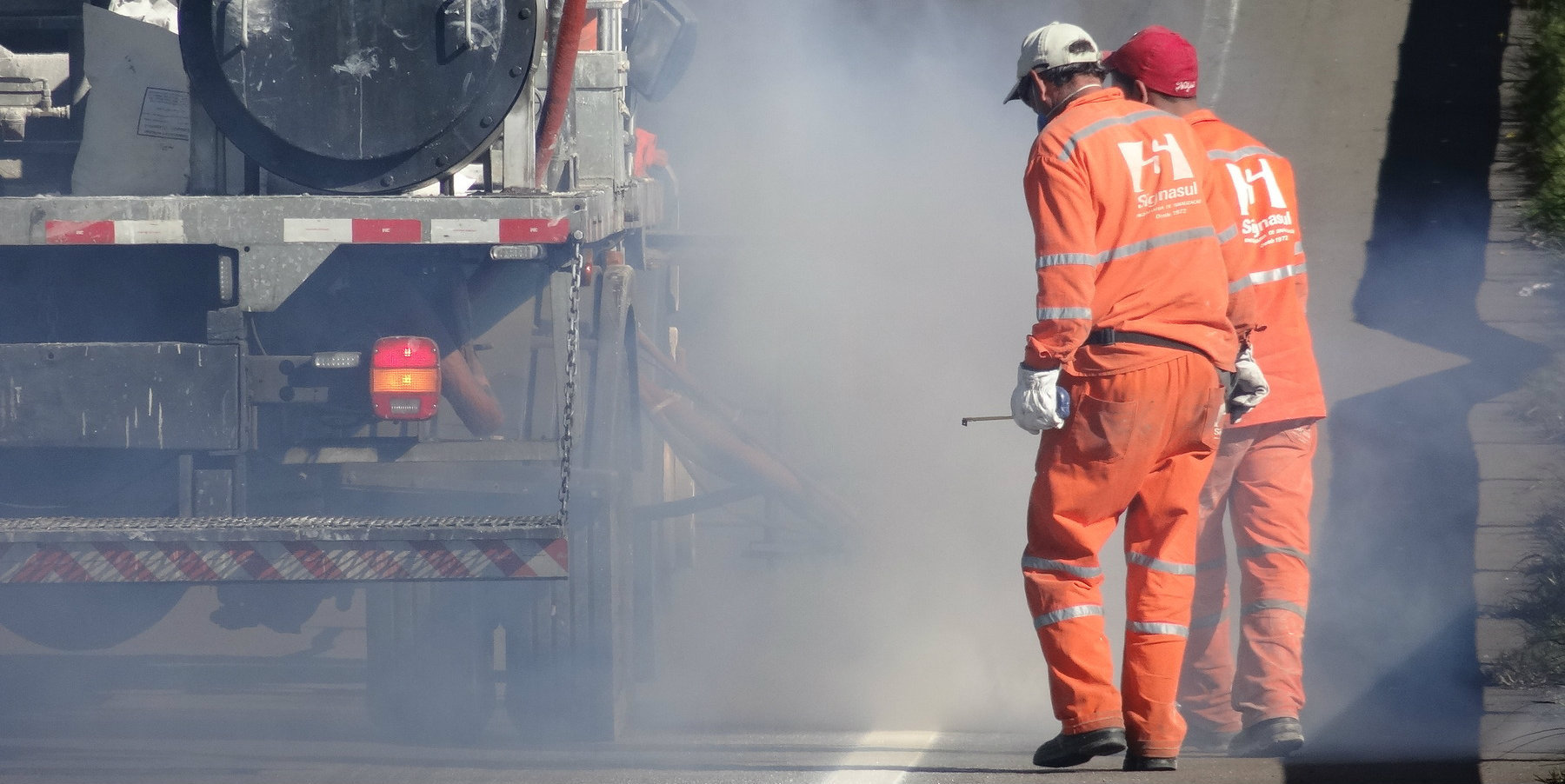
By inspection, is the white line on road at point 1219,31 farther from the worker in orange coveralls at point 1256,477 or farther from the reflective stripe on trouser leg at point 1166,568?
the reflective stripe on trouser leg at point 1166,568

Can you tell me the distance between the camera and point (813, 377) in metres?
7.68

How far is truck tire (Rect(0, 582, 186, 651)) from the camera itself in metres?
4.54

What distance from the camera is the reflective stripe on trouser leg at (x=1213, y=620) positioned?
4082mm

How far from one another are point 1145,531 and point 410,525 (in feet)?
5.71

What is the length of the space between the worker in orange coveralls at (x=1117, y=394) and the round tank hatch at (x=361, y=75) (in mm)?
1384

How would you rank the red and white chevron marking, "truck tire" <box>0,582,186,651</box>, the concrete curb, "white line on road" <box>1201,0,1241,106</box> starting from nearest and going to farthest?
the red and white chevron marking < the concrete curb < "truck tire" <box>0,582,186,651</box> < "white line on road" <box>1201,0,1241,106</box>

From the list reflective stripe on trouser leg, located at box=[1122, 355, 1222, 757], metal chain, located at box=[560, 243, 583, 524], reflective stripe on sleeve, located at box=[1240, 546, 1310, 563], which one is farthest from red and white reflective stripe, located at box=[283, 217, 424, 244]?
reflective stripe on sleeve, located at box=[1240, 546, 1310, 563]

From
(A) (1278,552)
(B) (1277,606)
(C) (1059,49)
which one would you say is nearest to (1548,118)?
(A) (1278,552)

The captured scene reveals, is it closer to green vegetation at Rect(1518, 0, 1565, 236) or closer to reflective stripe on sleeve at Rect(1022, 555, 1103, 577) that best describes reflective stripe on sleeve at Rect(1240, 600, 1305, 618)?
reflective stripe on sleeve at Rect(1022, 555, 1103, 577)

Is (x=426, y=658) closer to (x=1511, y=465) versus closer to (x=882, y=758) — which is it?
(x=882, y=758)

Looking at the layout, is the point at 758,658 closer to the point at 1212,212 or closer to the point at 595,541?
the point at 595,541

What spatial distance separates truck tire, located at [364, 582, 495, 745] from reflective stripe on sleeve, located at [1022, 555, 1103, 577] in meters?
1.90

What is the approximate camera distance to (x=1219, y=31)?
10211mm

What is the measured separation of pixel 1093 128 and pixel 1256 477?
114cm
